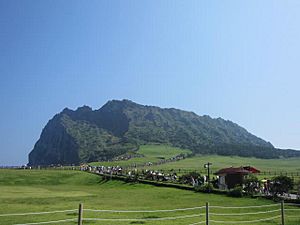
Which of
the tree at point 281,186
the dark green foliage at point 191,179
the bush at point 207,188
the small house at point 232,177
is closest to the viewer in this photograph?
the tree at point 281,186

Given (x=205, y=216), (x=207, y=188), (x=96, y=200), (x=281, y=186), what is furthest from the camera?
(x=207, y=188)

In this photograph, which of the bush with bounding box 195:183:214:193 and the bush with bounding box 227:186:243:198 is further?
the bush with bounding box 195:183:214:193

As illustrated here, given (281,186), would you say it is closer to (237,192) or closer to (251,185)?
(251,185)

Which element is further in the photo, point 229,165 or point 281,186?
point 229,165

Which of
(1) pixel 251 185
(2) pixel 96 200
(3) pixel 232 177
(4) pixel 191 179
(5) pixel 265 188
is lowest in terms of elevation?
(2) pixel 96 200

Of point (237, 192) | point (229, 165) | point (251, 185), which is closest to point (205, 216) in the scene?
point (237, 192)

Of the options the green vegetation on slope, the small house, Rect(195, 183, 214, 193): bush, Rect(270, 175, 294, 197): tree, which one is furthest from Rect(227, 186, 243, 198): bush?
the green vegetation on slope

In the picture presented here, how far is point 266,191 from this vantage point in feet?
125

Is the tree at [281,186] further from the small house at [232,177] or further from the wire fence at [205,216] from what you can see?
the wire fence at [205,216]

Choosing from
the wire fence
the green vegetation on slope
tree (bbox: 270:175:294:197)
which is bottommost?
the wire fence

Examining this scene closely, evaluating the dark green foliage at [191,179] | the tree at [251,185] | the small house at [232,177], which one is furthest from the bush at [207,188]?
the dark green foliage at [191,179]

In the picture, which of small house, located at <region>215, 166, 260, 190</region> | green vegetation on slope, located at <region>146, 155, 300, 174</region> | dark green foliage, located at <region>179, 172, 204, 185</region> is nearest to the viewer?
small house, located at <region>215, 166, 260, 190</region>

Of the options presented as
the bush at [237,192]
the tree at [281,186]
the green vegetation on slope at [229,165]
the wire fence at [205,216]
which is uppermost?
the green vegetation on slope at [229,165]

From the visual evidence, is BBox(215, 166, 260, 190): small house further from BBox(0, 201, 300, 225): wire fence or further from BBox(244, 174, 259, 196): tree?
BBox(0, 201, 300, 225): wire fence
